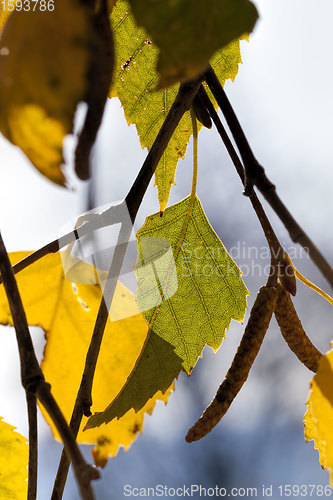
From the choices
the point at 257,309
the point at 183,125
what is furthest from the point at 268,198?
the point at 183,125

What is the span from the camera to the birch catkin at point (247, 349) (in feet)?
1.16

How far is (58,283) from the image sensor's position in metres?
0.58

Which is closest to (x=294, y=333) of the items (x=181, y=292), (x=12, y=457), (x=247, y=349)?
(x=247, y=349)

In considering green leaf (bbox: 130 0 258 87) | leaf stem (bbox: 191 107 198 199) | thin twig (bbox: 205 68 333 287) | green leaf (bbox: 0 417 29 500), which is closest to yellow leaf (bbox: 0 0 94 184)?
green leaf (bbox: 130 0 258 87)

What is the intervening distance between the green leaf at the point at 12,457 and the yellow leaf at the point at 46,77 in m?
0.37

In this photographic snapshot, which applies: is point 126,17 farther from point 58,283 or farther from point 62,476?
point 62,476

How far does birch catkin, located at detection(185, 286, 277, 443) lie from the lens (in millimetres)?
354

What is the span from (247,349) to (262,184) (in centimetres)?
12

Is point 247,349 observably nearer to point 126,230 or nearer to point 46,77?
point 126,230

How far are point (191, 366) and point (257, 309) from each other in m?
0.17

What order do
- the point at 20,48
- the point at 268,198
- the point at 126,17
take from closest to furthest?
the point at 20,48, the point at 268,198, the point at 126,17

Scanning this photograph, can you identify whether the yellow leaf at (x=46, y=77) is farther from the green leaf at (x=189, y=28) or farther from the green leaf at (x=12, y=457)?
the green leaf at (x=12, y=457)

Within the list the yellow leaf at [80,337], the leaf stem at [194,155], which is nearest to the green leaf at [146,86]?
the leaf stem at [194,155]

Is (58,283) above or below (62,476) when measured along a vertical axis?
above
